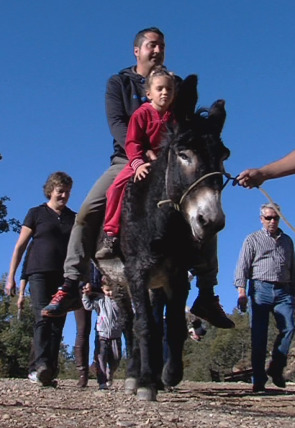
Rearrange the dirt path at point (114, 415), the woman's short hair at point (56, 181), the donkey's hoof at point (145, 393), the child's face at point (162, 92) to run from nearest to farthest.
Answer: the dirt path at point (114, 415) → the donkey's hoof at point (145, 393) → the child's face at point (162, 92) → the woman's short hair at point (56, 181)

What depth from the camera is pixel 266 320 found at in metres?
11.1

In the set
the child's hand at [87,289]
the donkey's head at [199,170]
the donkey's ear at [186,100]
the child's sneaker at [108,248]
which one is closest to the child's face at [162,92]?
the donkey's ear at [186,100]

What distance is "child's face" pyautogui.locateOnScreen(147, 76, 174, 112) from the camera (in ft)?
22.6

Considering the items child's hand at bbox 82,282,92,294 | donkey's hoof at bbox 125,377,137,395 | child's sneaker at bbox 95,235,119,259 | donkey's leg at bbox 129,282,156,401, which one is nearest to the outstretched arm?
donkey's leg at bbox 129,282,156,401

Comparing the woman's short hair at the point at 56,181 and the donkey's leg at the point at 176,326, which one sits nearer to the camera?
the donkey's leg at the point at 176,326

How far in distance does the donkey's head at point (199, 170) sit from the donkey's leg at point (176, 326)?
0.83m

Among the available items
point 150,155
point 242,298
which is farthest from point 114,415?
point 242,298

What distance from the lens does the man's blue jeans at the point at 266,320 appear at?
11.0 meters

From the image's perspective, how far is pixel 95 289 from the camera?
10.8 m

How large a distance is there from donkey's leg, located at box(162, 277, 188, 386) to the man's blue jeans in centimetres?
453

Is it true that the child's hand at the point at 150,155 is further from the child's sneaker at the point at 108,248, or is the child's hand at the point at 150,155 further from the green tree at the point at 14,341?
the green tree at the point at 14,341

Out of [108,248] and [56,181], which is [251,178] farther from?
[56,181]

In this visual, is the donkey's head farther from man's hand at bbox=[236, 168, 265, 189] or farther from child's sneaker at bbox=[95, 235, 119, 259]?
child's sneaker at bbox=[95, 235, 119, 259]

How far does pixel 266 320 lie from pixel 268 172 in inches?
260
